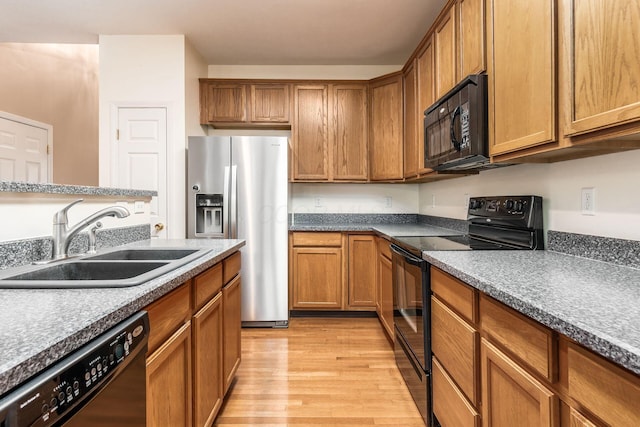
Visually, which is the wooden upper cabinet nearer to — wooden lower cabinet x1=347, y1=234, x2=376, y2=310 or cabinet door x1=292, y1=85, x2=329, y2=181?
cabinet door x1=292, y1=85, x2=329, y2=181

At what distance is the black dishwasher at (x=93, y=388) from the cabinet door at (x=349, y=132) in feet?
9.02

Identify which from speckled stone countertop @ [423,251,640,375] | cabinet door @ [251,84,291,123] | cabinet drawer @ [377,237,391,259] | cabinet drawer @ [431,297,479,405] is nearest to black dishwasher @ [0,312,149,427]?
speckled stone countertop @ [423,251,640,375]

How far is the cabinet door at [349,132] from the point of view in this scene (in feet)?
11.1

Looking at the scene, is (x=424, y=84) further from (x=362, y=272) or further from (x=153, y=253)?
(x=153, y=253)

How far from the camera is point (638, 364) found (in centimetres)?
53

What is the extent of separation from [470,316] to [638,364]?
0.68 m

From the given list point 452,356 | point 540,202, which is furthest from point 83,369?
point 540,202

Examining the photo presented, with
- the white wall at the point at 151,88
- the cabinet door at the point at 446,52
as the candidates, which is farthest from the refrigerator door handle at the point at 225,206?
the cabinet door at the point at 446,52

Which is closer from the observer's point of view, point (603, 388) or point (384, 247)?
point (603, 388)

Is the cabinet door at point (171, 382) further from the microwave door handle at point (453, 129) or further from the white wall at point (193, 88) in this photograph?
the white wall at point (193, 88)

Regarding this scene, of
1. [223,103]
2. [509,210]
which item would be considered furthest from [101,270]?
[223,103]

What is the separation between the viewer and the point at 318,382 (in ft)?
6.79

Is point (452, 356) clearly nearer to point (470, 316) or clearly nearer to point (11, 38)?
point (470, 316)

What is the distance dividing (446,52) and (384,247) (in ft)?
4.89
